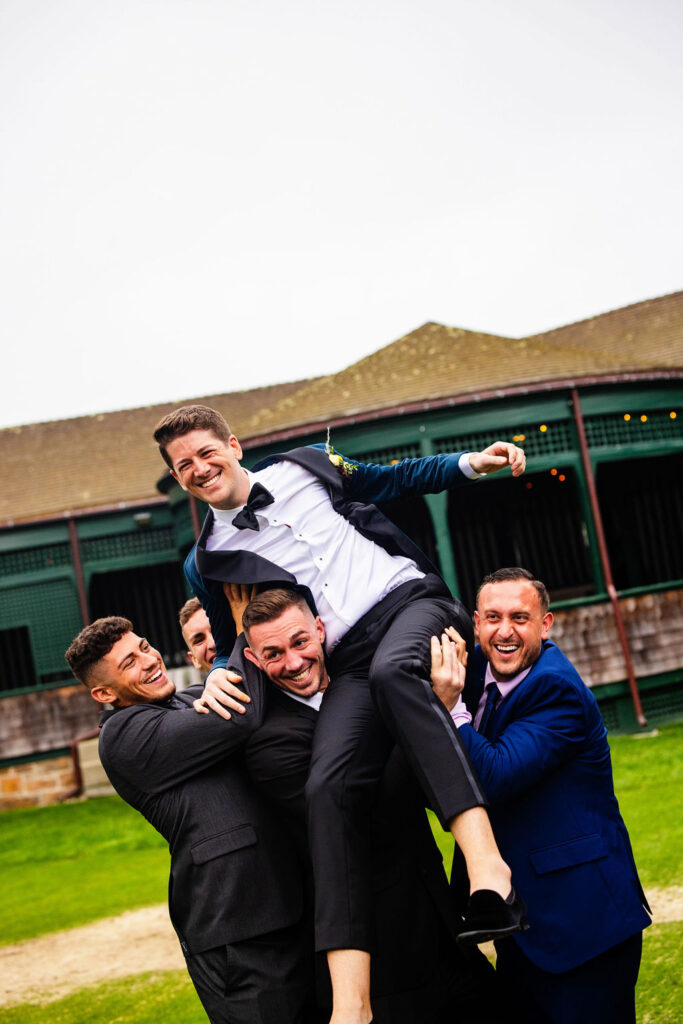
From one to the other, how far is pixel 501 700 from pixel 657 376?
11726 mm

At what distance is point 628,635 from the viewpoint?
13719 millimetres

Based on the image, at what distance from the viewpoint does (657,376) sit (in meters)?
14.3

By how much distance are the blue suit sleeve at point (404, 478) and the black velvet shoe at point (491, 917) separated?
1515mm

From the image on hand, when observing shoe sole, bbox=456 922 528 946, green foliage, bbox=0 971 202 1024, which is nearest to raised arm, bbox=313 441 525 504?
shoe sole, bbox=456 922 528 946

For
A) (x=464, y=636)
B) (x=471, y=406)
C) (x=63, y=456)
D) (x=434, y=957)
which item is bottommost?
(x=434, y=957)

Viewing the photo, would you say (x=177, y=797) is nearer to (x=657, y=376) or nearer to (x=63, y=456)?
(x=657, y=376)

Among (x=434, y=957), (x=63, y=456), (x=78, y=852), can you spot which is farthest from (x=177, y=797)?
(x=63, y=456)

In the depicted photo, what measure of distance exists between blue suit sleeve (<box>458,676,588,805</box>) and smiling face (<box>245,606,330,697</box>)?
22.2 inches

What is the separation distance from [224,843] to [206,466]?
135 centimetres

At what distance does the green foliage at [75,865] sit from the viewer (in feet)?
30.8

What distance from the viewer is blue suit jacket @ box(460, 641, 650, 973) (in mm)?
3285

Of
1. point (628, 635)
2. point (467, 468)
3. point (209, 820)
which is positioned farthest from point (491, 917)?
point (628, 635)

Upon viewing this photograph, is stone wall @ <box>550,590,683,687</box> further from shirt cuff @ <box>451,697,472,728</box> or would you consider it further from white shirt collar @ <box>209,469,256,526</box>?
shirt cuff @ <box>451,697,472,728</box>

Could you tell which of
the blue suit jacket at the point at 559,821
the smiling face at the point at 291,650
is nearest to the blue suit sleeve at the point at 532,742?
the blue suit jacket at the point at 559,821
